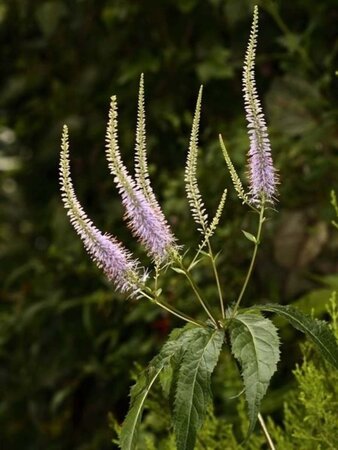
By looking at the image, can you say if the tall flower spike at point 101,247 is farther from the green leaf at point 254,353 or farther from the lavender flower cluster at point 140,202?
the green leaf at point 254,353

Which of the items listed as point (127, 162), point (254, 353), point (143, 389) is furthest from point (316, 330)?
point (127, 162)

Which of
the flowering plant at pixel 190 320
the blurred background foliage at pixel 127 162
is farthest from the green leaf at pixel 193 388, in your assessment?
the blurred background foliage at pixel 127 162

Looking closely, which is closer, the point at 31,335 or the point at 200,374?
the point at 200,374

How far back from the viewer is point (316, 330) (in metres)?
1.04

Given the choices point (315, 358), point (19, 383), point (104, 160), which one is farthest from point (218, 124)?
point (315, 358)

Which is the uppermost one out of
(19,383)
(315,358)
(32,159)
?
(32,159)

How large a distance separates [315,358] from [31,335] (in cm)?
169

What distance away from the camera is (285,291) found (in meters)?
2.53

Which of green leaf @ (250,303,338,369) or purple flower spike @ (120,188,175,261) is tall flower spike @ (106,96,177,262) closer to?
purple flower spike @ (120,188,175,261)

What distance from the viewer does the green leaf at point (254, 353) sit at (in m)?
0.97

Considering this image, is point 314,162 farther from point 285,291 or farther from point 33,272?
point 33,272

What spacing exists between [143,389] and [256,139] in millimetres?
308

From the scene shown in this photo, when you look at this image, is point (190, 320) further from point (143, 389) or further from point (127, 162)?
point (127, 162)

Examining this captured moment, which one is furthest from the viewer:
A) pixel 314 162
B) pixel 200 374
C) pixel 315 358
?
pixel 314 162
